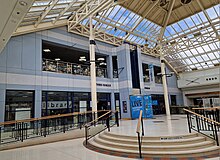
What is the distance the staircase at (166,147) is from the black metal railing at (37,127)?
321 centimetres

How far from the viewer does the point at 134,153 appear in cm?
534

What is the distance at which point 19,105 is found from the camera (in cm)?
1009

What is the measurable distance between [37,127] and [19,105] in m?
2.59

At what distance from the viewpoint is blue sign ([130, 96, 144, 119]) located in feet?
48.5

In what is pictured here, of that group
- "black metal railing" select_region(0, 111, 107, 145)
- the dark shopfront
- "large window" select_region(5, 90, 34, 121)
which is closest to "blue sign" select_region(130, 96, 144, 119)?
the dark shopfront

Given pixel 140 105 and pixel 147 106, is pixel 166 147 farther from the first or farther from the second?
pixel 147 106

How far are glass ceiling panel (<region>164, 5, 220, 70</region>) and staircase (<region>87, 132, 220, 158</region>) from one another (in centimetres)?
1432

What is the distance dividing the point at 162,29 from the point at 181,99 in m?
12.5

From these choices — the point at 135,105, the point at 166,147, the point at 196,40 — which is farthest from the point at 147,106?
the point at 166,147

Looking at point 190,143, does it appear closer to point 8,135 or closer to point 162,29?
point 8,135

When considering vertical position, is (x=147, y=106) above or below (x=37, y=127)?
above

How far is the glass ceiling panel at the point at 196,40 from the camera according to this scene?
656 inches

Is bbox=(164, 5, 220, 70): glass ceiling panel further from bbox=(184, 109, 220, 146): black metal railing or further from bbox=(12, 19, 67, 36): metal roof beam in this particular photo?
bbox=(184, 109, 220, 146): black metal railing

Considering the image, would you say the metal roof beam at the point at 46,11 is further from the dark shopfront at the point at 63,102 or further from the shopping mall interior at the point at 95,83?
the dark shopfront at the point at 63,102
